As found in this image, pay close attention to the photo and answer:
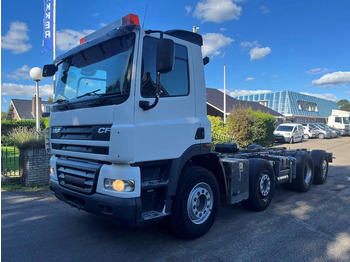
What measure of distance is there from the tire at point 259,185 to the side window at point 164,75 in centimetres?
236

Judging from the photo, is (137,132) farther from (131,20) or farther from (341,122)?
(341,122)

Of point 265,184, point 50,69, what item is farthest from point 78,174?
point 265,184

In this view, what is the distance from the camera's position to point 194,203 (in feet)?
13.5

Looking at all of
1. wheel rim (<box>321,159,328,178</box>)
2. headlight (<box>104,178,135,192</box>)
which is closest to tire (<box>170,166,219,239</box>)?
headlight (<box>104,178,135,192</box>)

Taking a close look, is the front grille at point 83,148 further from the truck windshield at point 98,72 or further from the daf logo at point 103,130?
the truck windshield at point 98,72

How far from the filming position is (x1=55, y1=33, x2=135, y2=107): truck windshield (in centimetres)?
353

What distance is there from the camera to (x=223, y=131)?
57.9ft

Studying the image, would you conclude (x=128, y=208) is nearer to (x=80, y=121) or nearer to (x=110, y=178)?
(x=110, y=178)

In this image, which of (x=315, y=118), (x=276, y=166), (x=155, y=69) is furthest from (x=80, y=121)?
(x=315, y=118)

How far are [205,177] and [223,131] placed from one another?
13665 millimetres

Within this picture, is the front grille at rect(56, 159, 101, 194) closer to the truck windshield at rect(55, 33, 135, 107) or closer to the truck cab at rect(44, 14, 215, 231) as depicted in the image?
the truck cab at rect(44, 14, 215, 231)

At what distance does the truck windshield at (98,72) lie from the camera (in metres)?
3.53

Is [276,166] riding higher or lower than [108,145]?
lower

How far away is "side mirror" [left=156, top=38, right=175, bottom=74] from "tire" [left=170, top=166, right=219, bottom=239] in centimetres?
158
